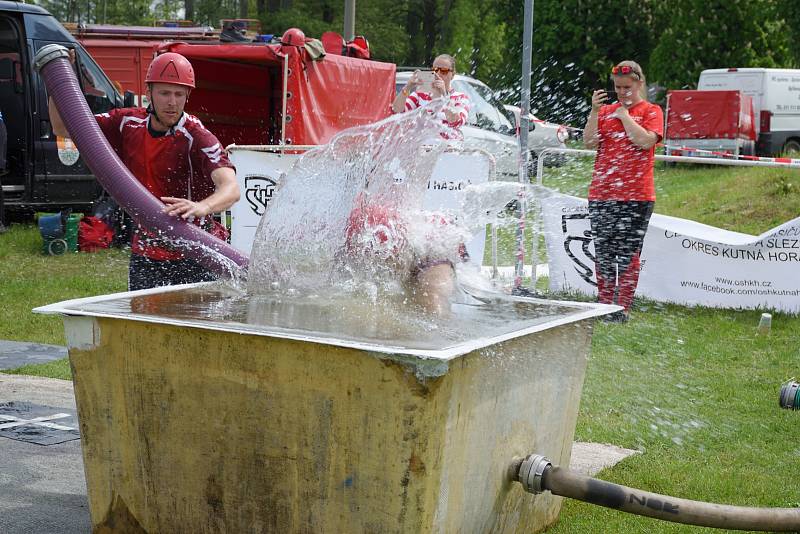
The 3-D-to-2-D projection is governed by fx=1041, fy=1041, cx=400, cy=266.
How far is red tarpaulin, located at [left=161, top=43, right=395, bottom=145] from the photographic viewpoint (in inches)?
507

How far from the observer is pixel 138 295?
4246 mm

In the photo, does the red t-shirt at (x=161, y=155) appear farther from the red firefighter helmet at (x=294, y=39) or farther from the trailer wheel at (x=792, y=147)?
the trailer wheel at (x=792, y=147)

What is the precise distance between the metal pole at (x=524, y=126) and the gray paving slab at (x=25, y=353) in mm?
3880

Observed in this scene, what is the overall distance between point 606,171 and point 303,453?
215 inches

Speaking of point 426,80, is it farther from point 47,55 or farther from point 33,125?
point 33,125

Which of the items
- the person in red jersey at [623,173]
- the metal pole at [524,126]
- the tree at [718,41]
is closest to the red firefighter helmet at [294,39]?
the metal pole at [524,126]

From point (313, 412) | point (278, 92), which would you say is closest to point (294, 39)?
point (278, 92)

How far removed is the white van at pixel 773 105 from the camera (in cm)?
2562

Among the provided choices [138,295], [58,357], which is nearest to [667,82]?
[58,357]

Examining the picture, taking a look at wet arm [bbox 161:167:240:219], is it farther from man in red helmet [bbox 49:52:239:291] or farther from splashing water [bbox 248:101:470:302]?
splashing water [bbox 248:101:470:302]

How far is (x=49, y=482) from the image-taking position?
183 inches

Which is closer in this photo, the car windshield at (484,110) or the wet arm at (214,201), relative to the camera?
the wet arm at (214,201)

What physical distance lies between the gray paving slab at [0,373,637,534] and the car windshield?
1091 centimetres

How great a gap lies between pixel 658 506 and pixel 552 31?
123ft
